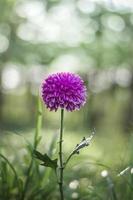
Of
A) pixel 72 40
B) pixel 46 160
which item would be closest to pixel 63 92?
pixel 46 160

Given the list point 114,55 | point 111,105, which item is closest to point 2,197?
point 114,55

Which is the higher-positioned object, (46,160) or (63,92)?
(63,92)

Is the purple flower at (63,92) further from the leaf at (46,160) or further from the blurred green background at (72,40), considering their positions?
the blurred green background at (72,40)

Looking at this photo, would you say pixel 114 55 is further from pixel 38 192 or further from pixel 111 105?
pixel 38 192

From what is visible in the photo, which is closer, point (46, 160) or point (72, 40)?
point (46, 160)

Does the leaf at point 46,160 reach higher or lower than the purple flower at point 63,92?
A: lower

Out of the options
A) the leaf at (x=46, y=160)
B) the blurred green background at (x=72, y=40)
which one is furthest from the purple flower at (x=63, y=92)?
the blurred green background at (x=72, y=40)

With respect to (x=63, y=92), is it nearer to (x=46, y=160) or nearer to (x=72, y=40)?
(x=46, y=160)

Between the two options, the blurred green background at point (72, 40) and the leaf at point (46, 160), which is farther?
the blurred green background at point (72, 40)

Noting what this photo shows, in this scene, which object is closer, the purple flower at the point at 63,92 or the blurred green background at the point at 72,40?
the purple flower at the point at 63,92
